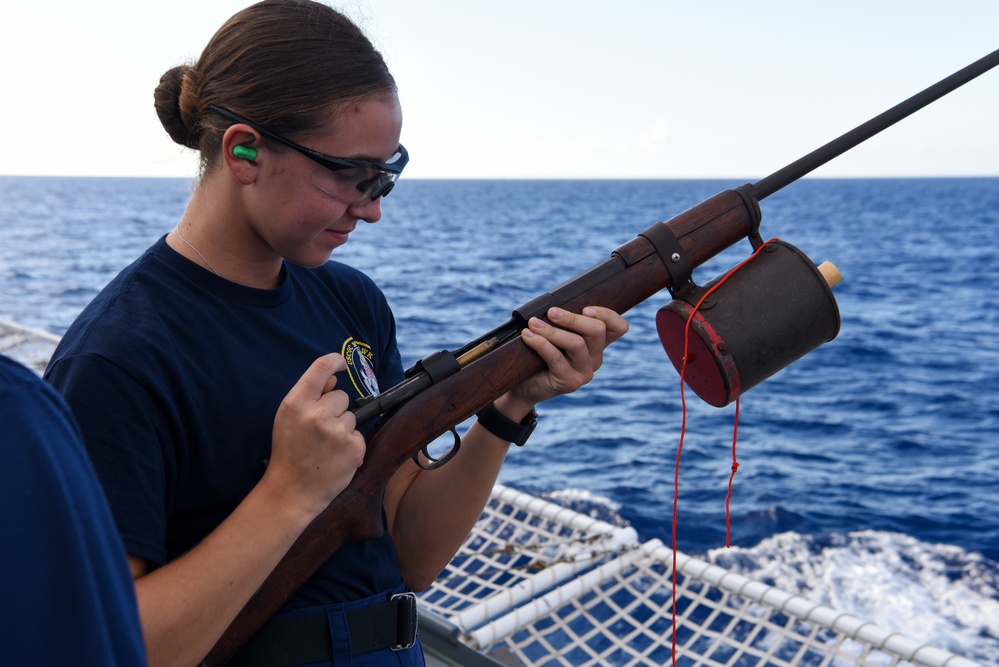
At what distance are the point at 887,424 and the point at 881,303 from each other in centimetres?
1055

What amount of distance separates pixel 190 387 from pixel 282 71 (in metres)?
0.59

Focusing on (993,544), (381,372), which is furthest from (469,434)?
(993,544)

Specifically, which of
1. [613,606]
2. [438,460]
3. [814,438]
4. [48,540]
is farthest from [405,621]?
[814,438]

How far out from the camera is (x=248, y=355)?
1.57 m

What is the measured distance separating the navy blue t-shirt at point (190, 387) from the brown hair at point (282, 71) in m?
0.29

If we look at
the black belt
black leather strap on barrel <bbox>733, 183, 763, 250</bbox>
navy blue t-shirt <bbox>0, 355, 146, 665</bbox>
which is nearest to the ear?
the black belt

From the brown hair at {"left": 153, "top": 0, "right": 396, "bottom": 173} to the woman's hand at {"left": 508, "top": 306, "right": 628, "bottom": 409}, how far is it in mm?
621

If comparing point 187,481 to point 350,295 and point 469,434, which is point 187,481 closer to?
point 350,295

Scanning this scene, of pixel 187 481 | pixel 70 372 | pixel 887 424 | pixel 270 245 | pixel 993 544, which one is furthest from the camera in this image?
pixel 887 424

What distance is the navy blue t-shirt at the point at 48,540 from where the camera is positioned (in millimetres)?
594

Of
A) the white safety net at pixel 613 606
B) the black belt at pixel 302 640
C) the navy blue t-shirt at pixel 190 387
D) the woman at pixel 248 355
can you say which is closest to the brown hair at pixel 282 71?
the woman at pixel 248 355

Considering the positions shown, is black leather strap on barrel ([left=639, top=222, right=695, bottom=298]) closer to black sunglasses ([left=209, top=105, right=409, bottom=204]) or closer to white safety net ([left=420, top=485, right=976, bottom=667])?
black sunglasses ([left=209, top=105, right=409, bottom=204])

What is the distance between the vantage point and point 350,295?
76.8 inches

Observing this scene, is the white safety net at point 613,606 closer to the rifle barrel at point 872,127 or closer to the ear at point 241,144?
the rifle barrel at point 872,127
